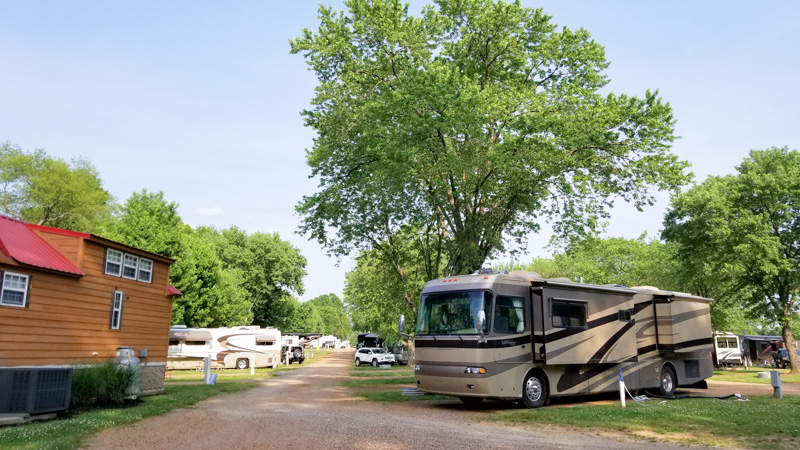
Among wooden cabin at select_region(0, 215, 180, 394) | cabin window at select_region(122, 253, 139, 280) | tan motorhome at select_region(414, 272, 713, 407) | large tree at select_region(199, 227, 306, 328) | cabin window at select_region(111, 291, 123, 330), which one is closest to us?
wooden cabin at select_region(0, 215, 180, 394)

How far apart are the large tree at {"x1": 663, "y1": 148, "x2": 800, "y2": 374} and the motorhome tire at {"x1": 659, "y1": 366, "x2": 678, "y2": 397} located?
1754cm

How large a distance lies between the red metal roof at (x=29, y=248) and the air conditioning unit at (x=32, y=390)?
2.59 m

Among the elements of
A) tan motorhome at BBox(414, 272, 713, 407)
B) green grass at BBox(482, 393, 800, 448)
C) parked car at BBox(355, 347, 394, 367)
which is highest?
tan motorhome at BBox(414, 272, 713, 407)

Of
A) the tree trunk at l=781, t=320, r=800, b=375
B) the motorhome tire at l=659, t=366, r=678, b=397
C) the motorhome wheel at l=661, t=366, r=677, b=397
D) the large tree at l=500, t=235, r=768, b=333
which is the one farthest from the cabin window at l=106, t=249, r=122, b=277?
the tree trunk at l=781, t=320, r=800, b=375

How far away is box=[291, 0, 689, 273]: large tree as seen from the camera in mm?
19078

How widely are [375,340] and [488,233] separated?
48.8 m

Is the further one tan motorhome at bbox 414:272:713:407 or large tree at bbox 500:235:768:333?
large tree at bbox 500:235:768:333

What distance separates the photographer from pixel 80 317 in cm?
1423

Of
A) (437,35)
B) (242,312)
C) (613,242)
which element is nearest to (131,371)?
(437,35)

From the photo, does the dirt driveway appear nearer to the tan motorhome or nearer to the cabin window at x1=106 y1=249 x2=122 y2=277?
the tan motorhome

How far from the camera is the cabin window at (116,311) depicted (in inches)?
612

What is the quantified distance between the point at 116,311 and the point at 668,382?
1789 cm

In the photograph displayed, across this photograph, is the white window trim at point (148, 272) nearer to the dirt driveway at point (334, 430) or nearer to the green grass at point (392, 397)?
the dirt driveway at point (334, 430)

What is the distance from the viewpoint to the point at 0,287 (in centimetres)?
1193
